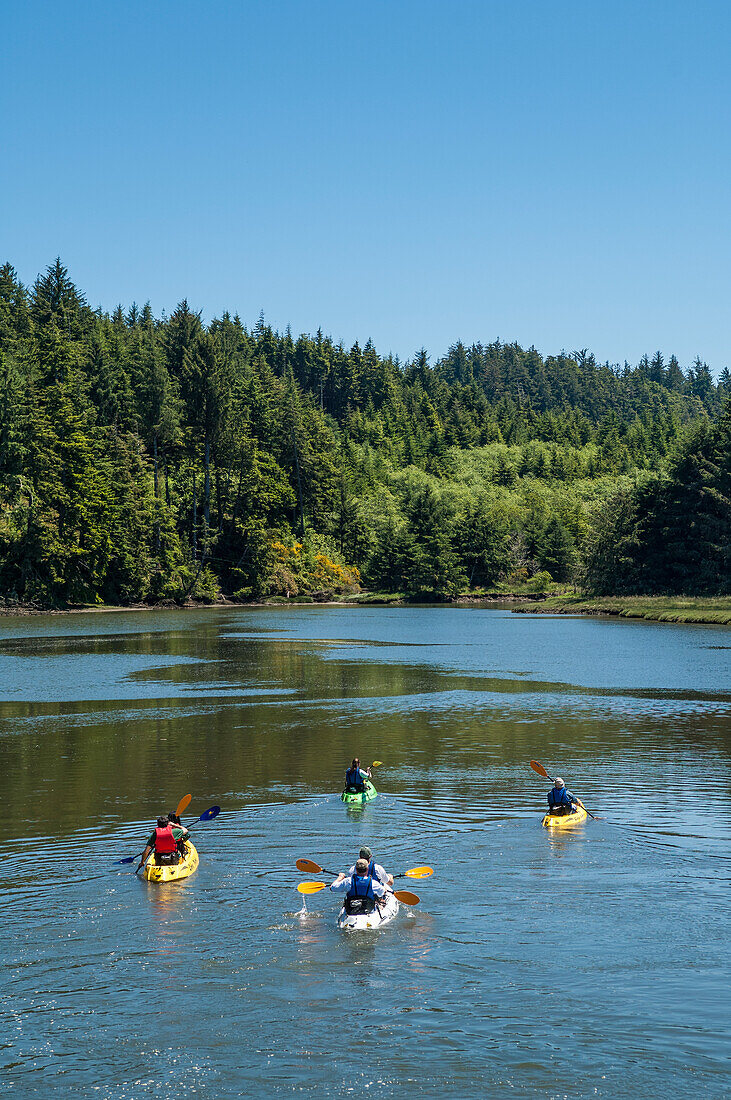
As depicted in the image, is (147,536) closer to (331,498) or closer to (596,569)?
(331,498)

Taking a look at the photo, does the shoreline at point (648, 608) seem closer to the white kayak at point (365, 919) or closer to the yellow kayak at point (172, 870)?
the yellow kayak at point (172, 870)

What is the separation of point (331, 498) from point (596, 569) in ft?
182

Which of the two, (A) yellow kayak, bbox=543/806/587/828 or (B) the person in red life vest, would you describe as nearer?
(B) the person in red life vest

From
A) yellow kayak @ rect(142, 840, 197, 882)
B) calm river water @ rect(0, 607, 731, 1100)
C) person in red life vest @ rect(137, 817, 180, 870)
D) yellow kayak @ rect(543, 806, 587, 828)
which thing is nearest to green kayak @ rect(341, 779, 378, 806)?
calm river water @ rect(0, 607, 731, 1100)

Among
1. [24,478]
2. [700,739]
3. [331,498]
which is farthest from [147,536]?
[700,739]

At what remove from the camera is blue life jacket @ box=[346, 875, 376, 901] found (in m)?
18.4

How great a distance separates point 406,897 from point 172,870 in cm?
530

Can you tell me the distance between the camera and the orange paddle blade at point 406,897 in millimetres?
18734

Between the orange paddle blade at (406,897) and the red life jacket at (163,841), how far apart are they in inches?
201

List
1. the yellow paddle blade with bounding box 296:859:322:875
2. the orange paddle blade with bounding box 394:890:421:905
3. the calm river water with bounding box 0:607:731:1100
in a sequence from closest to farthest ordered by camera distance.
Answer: the calm river water with bounding box 0:607:731:1100 < the orange paddle blade with bounding box 394:890:421:905 < the yellow paddle blade with bounding box 296:859:322:875

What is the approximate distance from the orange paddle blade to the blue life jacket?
0.73 m

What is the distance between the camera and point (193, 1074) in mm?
13188

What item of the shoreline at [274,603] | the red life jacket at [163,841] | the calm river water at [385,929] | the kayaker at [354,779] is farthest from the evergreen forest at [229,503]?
the red life jacket at [163,841]

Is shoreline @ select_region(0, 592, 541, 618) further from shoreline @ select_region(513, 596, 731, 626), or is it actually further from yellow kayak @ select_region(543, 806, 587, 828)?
yellow kayak @ select_region(543, 806, 587, 828)
